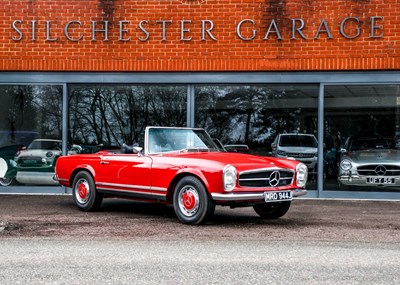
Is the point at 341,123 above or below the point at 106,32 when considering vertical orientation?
below

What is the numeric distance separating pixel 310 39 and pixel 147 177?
5.82m

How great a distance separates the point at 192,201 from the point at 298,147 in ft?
17.9

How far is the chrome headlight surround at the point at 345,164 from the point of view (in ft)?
44.3

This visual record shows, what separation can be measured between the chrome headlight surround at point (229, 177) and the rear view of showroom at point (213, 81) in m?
5.19

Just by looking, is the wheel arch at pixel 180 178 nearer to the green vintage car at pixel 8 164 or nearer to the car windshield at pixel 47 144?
the car windshield at pixel 47 144

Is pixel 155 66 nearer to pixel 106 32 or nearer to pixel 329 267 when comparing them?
pixel 106 32

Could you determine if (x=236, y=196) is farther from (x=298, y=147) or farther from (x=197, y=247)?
(x=298, y=147)

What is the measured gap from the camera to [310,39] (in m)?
13.7

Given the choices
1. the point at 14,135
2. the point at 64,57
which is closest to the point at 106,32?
the point at 64,57

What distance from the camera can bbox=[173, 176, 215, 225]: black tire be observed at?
28.5ft

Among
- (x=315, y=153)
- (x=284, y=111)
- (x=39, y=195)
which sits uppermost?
(x=284, y=111)

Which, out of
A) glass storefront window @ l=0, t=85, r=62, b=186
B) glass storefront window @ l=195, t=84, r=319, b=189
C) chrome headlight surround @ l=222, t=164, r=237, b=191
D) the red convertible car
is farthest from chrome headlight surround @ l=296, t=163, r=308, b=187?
glass storefront window @ l=0, t=85, r=62, b=186

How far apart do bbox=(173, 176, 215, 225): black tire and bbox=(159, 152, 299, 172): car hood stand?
28 cm

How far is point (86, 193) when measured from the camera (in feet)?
35.2
